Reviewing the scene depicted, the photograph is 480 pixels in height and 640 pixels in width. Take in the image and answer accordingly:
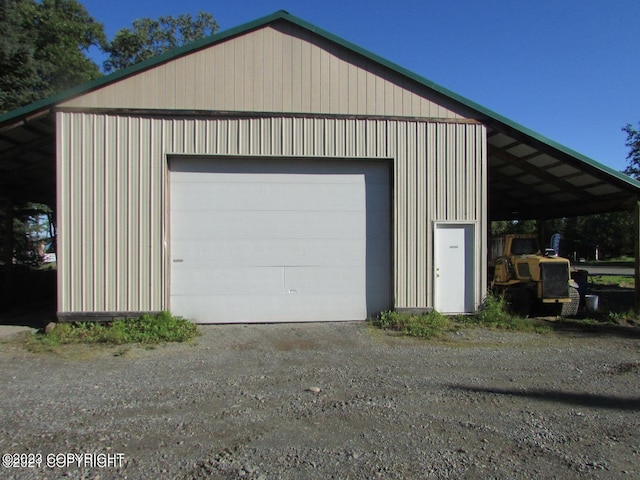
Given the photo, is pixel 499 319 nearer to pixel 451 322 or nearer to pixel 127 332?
pixel 451 322

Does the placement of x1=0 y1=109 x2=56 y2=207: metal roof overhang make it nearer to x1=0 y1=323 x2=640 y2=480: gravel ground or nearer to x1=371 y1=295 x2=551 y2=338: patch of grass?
x1=0 y1=323 x2=640 y2=480: gravel ground

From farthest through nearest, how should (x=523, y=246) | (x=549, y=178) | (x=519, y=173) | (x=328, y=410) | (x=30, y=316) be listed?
(x=519, y=173), (x=549, y=178), (x=523, y=246), (x=30, y=316), (x=328, y=410)

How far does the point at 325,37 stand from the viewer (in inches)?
372

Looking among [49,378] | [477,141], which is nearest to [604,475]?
[49,378]

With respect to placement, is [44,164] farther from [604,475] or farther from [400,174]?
[604,475]

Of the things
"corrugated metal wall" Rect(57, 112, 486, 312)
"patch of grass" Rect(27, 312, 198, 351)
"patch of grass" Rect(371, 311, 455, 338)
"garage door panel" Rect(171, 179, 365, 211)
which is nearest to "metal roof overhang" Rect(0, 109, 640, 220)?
"corrugated metal wall" Rect(57, 112, 486, 312)

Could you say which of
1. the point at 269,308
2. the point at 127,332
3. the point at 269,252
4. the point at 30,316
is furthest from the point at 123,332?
the point at 30,316

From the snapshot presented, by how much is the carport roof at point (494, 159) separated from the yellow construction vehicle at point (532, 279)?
2044 mm

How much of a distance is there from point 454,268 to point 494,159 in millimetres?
3999

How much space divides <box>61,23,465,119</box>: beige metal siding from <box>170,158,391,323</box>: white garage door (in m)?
1.23

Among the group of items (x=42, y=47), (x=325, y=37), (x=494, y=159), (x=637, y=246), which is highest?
(x=42, y=47)

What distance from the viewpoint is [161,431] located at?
4176 millimetres

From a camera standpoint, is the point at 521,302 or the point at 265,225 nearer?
the point at 265,225

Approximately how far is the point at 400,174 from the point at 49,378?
295 inches
